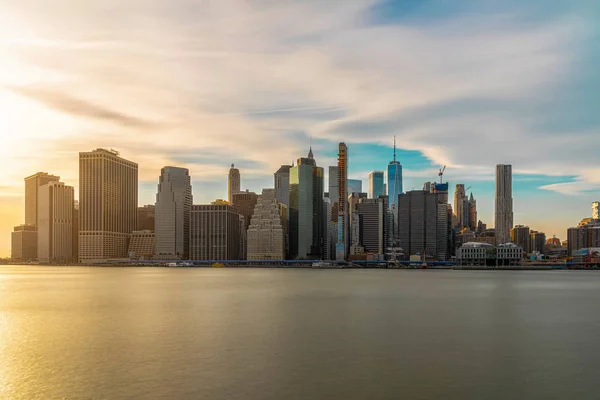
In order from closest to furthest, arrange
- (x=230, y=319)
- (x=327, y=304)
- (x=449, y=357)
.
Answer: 1. (x=449, y=357)
2. (x=230, y=319)
3. (x=327, y=304)

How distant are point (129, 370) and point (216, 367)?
7.97 m

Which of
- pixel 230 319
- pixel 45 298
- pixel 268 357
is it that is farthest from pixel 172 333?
pixel 45 298

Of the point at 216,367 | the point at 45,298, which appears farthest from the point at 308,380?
the point at 45,298

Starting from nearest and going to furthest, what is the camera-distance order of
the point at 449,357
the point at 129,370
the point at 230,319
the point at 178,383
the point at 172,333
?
1. the point at 178,383
2. the point at 129,370
3. the point at 449,357
4. the point at 172,333
5. the point at 230,319

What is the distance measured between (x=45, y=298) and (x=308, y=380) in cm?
10724

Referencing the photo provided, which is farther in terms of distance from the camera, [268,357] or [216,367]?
[268,357]

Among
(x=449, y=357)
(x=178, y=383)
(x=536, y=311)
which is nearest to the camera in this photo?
(x=178, y=383)

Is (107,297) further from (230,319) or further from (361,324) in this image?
(361,324)

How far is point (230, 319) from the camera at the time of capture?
84250mm

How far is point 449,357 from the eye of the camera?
5384 cm

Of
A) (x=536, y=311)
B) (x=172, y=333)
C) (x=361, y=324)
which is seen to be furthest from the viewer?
(x=536, y=311)

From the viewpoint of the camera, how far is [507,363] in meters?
51.8

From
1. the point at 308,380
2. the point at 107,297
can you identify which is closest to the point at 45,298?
the point at 107,297

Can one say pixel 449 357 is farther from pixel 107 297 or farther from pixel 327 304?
pixel 107 297
